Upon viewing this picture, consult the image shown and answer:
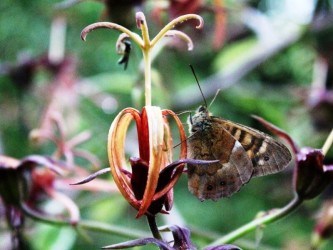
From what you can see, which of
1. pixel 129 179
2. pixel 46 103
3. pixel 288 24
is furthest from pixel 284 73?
pixel 129 179

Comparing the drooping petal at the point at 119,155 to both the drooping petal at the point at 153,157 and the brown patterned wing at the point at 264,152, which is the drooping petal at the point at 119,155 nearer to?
the drooping petal at the point at 153,157

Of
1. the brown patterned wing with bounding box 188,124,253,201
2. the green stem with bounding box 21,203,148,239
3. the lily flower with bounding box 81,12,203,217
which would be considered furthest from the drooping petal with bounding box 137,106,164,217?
the green stem with bounding box 21,203,148,239

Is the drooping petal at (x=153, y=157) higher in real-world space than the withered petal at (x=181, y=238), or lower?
higher

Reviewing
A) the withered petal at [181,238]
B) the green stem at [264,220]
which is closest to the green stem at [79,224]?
the green stem at [264,220]

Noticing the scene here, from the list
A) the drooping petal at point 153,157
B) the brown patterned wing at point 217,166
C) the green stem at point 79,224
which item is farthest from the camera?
the green stem at point 79,224

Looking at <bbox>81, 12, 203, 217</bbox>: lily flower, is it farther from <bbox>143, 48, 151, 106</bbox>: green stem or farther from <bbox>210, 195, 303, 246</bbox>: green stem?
<bbox>210, 195, 303, 246</bbox>: green stem

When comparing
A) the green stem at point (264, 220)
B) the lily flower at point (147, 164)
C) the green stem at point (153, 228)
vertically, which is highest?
the lily flower at point (147, 164)
